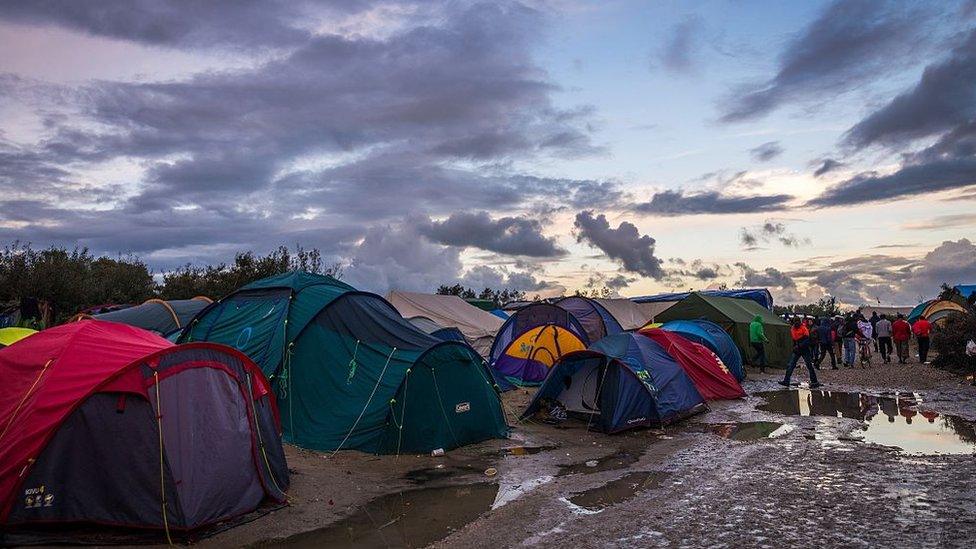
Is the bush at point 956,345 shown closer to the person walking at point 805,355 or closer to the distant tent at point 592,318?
the person walking at point 805,355

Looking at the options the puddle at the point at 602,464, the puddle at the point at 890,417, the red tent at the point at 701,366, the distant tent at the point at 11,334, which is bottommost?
the puddle at the point at 890,417

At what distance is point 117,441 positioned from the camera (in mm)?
7340

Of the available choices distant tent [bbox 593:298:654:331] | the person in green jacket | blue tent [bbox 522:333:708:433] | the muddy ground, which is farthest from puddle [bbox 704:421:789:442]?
distant tent [bbox 593:298:654:331]

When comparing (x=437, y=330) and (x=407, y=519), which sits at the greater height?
(x=437, y=330)

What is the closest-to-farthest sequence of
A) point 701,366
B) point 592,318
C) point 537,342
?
point 701,366 → point 537,342 → point 592,318

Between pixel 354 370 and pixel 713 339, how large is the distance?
1440 cm

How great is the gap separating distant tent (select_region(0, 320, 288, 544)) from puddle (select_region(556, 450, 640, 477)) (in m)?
4.78

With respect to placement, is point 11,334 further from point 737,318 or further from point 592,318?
point 737,318

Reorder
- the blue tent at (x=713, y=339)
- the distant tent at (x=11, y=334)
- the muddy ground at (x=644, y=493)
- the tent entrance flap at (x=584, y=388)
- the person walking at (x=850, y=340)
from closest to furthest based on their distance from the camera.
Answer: the muddy ground at (x=644, y=493), the distant tent at (x=11, y=334), the tent entrance flap at (x=584, y=388), the blue tent at (x=713, y=339), the person walking at (x=850, y=340)

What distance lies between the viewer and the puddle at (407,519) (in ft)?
24.3

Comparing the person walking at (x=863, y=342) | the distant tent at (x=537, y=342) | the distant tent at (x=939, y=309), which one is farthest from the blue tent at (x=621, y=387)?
the distant tent at (x=939, y=309)

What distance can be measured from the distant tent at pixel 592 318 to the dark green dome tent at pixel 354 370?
10.5m

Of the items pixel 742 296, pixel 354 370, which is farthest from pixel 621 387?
pixel 742 296

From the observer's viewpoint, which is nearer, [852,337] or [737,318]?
[737,318]
